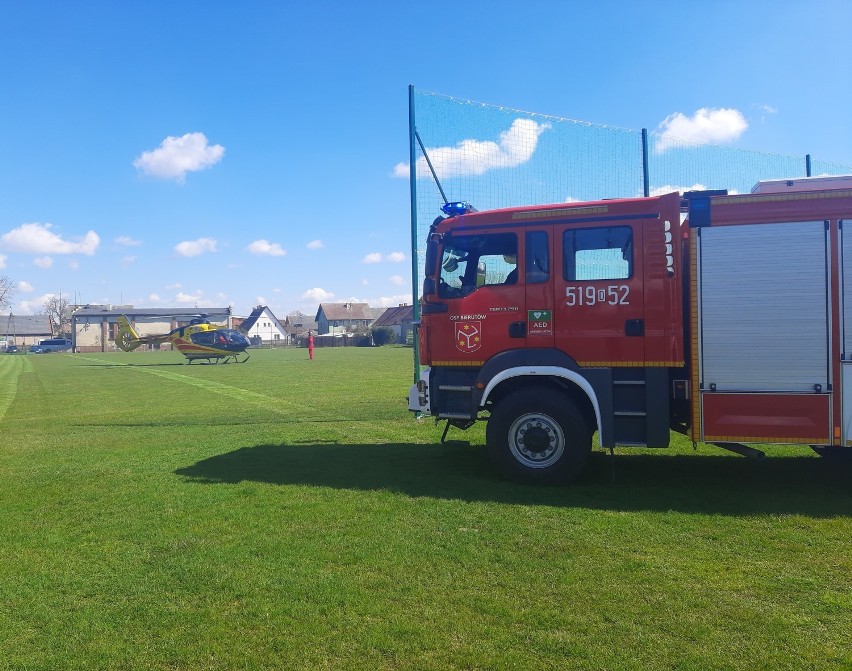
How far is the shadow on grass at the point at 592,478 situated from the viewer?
6.30 metres

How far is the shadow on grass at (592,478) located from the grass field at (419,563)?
0.04 meters

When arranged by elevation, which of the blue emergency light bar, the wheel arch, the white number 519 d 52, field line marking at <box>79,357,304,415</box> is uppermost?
the blue emergency light bar

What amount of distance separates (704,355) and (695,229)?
4.15ft

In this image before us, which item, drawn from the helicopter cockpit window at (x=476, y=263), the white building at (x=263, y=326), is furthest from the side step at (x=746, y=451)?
the white building at (x=263, y=326)

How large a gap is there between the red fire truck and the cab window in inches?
0.6

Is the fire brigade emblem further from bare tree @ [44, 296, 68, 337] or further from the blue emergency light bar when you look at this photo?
bare tree @ [44, 296, 68, 337]

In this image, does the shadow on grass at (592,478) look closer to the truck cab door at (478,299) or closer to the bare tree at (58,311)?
the truck cab door at (478,299)

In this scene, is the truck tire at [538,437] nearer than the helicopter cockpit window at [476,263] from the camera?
Yes

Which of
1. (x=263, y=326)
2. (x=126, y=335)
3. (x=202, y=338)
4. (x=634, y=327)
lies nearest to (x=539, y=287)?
(x=634, y=327)

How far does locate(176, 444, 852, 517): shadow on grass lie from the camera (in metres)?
6.30

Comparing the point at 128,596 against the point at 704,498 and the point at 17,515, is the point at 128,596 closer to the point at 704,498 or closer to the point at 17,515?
the point at 17,515

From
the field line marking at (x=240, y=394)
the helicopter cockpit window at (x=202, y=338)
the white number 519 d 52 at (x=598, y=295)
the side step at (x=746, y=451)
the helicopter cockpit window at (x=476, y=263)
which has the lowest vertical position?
the field line marking at (x=240, y=394)

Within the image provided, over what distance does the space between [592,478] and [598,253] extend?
255 cm

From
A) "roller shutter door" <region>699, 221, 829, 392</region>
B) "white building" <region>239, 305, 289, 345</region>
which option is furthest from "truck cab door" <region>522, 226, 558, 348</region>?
"white building" <region>239, 305, 289, 345</region>
